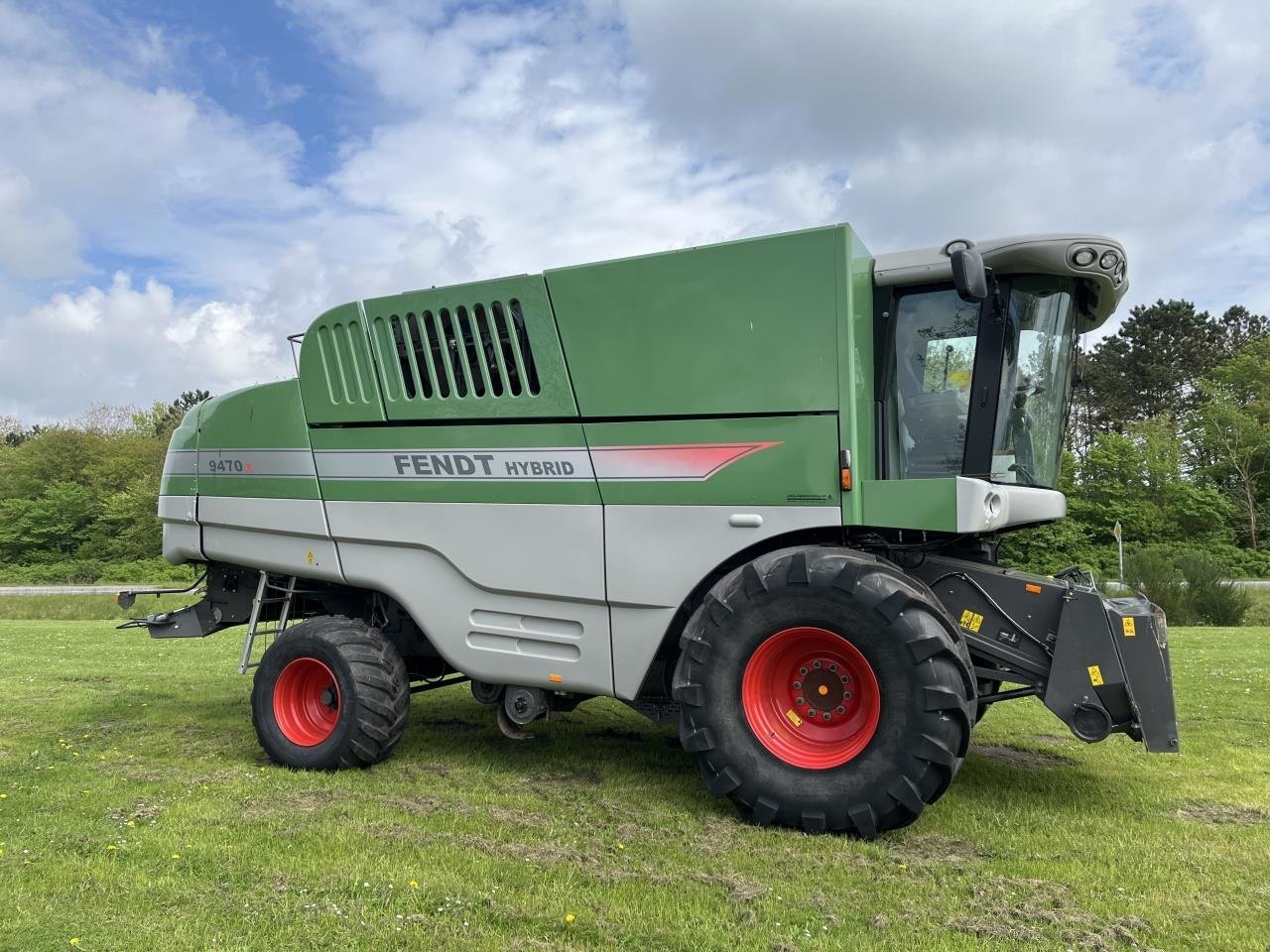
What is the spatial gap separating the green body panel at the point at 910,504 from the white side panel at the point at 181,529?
528 cm

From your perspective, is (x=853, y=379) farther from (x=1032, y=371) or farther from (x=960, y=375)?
(x=1032, y=371)

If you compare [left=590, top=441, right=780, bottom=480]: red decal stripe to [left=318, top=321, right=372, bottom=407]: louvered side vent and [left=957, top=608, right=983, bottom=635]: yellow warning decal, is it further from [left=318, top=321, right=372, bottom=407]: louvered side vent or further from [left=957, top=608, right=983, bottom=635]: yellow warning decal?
[left=318, top=321, right=372, bottom=407]: louvered side vent

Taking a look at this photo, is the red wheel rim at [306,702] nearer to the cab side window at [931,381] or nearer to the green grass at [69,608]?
the cab side window at [931,381]

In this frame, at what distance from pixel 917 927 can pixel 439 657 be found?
158 inches

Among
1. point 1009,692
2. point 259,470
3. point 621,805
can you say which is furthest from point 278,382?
point 1009,692

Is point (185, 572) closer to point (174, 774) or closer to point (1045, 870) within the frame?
point (174, 774)

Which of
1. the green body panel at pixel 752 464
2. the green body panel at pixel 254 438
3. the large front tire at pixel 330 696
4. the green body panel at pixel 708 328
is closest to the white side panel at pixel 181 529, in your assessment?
the green body panel at pixel 254 438

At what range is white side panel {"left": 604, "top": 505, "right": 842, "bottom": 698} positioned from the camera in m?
5.11

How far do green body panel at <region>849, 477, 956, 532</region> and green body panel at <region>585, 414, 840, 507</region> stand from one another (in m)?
0.19

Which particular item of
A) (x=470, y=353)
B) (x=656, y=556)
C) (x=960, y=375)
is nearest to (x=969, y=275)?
(x=960, y=375)

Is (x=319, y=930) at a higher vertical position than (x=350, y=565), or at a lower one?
lower

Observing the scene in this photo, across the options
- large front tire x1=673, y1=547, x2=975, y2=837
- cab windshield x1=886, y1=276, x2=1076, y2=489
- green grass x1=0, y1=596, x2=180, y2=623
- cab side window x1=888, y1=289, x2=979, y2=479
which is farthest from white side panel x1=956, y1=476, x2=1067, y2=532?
green grass x1=0, y1=596, x2=180, y2=623

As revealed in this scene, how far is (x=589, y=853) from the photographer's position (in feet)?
14.1

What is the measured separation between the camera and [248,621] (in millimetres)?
7262
